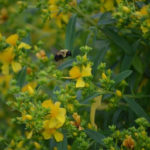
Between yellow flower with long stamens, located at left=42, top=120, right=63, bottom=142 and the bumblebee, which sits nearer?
yellow flower with long stamens, located at left=42, top=120, right=63, bottom=142

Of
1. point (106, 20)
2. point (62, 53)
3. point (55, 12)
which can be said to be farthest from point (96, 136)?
point (55, 12)

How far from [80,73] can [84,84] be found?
0.20ft

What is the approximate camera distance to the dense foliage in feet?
5.14

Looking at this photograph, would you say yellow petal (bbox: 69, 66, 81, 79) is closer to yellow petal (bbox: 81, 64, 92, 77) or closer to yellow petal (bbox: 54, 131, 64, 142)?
yellow petal (bbox: 81, 64, 92, 77)

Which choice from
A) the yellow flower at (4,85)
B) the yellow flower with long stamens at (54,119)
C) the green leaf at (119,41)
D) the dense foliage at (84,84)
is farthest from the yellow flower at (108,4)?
the yellow flower at (4,85)

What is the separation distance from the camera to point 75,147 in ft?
5.66

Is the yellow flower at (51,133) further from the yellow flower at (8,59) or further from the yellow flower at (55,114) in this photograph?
the yellow flower at (8,59)

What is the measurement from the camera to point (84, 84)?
1.58 m

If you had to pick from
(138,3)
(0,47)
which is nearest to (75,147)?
(0,47)

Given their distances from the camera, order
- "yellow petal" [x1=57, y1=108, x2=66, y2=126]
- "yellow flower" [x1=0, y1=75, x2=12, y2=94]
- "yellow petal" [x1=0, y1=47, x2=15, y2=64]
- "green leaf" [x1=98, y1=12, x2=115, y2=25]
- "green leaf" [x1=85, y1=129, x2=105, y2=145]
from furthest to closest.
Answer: "yellow flower" [x1=0, y1=75, x2=12, y2=94], "green leaf" [x1=98, y1=12, x2=115, y2=25], "yellow petal" [x1=0, y1=47, x2=15, y2=64], "green leaf" [x1=85, y1=129, x2=105, y2=145], "yellow petal" [x1=57, y1=108, x2=66, y2=126]

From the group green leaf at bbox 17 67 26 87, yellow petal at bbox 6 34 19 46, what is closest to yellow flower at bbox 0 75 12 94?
green leaf at bbox 17 67 26 87

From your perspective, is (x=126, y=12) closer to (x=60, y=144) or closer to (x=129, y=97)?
(x=129, y=97)

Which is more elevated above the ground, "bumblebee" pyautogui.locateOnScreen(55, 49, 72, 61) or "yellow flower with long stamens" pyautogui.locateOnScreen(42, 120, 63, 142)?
"bumblebee" pyautogui.locateOnScreen(55, 49, 72, 61)

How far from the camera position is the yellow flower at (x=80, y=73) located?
5.16 feet
